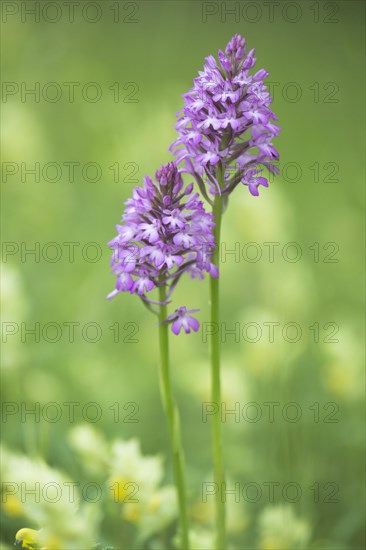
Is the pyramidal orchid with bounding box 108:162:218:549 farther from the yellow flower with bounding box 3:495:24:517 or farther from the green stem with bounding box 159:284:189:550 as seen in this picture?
the yellow flower with bounding box 3:495:24:517

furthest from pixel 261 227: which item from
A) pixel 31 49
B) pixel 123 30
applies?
pixel 123 30

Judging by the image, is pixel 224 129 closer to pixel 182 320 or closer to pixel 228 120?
pixel 228 120

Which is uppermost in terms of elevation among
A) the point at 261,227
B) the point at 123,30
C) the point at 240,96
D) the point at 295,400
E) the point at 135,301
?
the point at 123,30

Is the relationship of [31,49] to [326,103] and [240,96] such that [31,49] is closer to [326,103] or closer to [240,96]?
[326,103]

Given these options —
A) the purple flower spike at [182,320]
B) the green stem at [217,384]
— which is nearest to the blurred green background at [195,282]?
the green stem at [217,384]

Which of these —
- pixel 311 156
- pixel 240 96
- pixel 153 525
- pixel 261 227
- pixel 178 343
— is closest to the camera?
pixel 240 96

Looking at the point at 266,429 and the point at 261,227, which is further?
the point at 261,227

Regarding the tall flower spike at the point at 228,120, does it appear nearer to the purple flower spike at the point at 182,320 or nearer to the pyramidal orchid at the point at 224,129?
the pyramidal orchid at the point at 224,129
